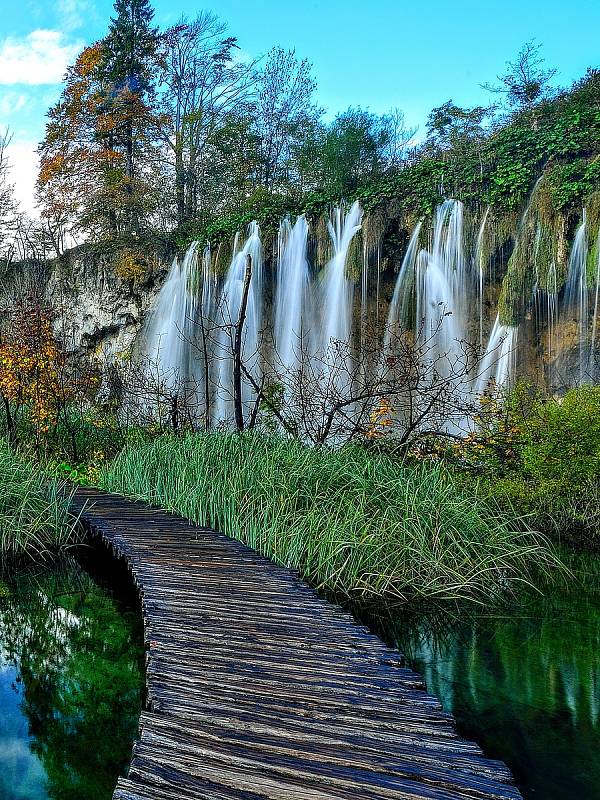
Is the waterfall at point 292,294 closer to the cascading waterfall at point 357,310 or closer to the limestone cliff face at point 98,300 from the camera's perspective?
the cascading waterfall at point 357,310

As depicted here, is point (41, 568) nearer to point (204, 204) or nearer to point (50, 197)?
point (204, 204)

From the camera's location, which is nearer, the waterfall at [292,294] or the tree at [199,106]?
the waterfall at [292,294]

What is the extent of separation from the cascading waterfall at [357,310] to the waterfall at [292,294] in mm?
26

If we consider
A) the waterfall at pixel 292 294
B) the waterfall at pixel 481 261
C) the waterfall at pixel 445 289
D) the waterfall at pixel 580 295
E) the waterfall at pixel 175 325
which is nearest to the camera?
the waterfall at pixel 580 295

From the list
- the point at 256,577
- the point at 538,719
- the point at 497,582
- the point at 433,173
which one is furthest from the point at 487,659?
the point at 433,173

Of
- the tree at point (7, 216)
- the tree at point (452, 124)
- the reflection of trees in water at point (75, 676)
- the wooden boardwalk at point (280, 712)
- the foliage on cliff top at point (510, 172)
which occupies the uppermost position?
the tree at point (452, 124)

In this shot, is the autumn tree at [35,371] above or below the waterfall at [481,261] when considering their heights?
below

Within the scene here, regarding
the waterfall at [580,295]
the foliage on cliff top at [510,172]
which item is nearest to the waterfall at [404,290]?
the foliage on cliff top at [510,172]

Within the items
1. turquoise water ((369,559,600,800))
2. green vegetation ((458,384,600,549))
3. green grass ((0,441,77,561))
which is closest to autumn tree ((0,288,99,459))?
green grass ((0,441,77,561))

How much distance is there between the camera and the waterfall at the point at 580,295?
11.1 metres

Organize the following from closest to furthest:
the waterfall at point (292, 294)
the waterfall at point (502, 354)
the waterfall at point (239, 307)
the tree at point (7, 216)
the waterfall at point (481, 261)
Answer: the waterfall at point (502, 354)
the waterfall at point (481, 261)
the waterfall at point (292, 294)
the waterfall at point (239, 307)
the tree at point (7, 216)

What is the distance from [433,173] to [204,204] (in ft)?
33.9

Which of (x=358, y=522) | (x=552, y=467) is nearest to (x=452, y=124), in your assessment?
(x=552, y=467)

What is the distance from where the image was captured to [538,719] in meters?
3.62
